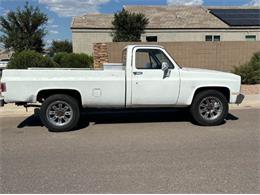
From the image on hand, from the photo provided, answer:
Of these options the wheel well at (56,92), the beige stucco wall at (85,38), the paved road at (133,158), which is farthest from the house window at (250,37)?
the wheel well at (56,92)

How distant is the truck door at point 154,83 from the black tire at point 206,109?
0.47 meters

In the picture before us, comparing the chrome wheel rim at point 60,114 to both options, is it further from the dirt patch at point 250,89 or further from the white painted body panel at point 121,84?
the dirt patch at point 250,89

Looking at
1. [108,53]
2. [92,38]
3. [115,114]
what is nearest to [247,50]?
[108,53]

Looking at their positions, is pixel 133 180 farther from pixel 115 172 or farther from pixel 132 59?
pixel 132 59

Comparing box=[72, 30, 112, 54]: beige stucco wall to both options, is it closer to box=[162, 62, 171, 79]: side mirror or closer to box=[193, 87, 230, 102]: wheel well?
box=[193, 87, 230, 102]: wheel well

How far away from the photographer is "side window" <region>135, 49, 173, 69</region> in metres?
8.94

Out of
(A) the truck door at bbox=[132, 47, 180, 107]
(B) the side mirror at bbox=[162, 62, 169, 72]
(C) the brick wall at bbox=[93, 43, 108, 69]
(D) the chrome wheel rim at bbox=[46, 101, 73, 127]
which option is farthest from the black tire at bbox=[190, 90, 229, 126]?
(C) the brick wall at bbox=[93, 43, 108, 69]

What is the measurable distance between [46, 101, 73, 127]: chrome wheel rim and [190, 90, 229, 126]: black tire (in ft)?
8.76

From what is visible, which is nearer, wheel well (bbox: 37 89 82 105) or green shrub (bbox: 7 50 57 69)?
wheel well (bbox: 37 89 82 105)

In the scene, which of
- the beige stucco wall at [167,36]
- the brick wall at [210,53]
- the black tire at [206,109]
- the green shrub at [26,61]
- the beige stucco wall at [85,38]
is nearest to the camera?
the black tire at [206,109]

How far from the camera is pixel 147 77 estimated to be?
8773 mm

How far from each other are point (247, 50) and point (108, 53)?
7069mm

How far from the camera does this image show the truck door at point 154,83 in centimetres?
874

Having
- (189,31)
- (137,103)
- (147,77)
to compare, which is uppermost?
(189,31)
